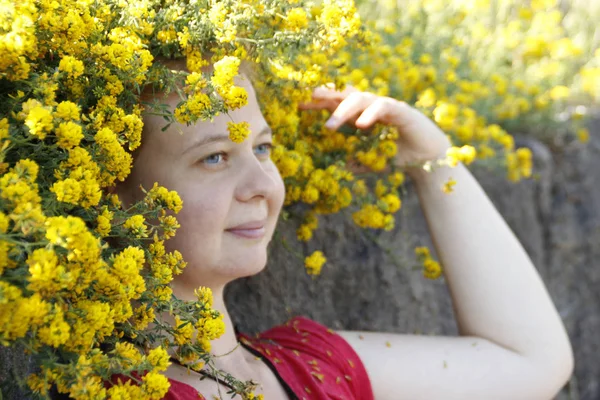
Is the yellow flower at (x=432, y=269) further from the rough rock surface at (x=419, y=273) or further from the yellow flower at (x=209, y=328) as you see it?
the yellow flower at (x=209, y=328)

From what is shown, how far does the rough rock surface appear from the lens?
7.23 ft

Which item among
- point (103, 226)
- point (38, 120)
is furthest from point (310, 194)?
point (38, 120)

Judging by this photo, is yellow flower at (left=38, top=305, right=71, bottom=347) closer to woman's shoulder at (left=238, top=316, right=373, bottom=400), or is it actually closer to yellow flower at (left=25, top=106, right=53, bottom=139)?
yellow flower at (left=25, top=106, right=53, bottom=139)

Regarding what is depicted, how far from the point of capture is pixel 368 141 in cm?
191

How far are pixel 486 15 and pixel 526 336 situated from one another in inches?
111

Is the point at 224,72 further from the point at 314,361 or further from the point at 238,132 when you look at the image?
the point at 314,361

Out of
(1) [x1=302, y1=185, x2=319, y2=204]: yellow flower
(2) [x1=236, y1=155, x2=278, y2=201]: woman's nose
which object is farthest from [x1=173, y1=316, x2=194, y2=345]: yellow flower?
(1) [x1=302, y1=185, x2=319, y2=204]: yellow flower

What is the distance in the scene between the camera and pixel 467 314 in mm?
1881

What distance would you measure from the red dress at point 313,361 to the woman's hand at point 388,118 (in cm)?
49

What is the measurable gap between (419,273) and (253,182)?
1.32 metres

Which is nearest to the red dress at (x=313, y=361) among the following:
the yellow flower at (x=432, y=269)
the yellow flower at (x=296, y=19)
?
the yellow flower at (x=432, y=269)

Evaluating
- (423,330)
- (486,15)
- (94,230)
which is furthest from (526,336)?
(486,15)

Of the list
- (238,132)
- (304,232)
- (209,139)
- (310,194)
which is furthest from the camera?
(304,232)

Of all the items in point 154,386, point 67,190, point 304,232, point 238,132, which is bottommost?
point 154,386
